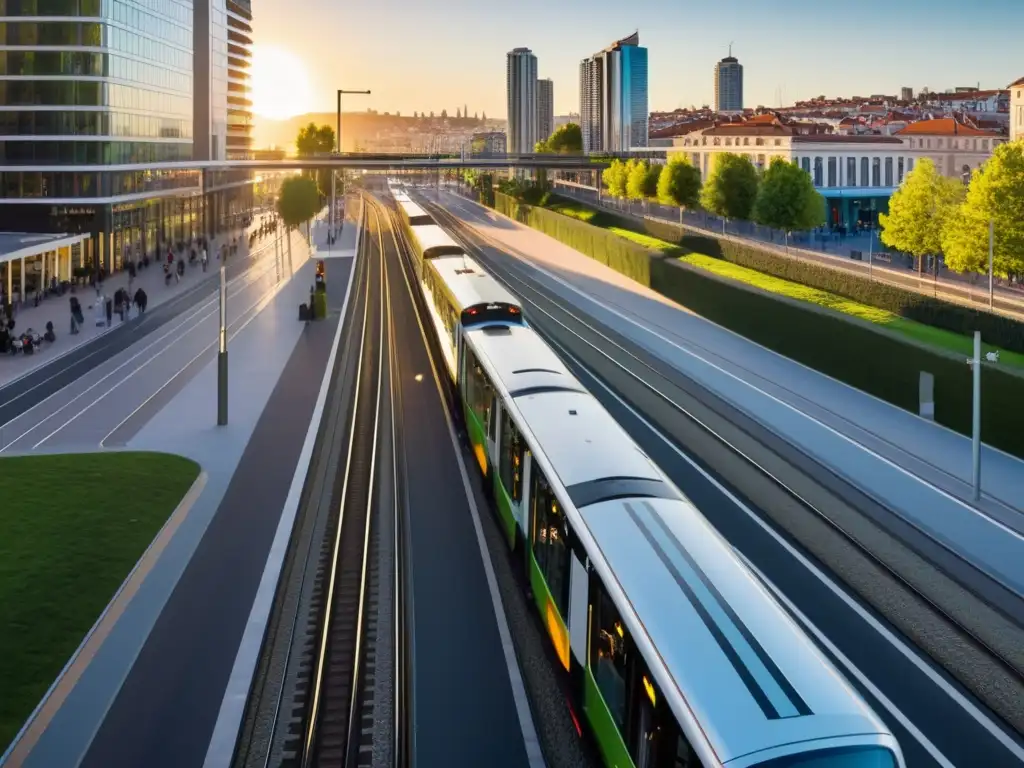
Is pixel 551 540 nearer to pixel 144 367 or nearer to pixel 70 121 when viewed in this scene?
pixel 144 367

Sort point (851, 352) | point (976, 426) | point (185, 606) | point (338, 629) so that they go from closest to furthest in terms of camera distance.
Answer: point (338, 629) < point (185, 606) < point (976, 426) < point (851, 352)

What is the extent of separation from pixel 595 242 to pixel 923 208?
2714 cm

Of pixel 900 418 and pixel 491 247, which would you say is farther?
pixel 491 247

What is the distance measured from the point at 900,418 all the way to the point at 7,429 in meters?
25.2

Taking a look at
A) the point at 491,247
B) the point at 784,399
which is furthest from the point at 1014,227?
the point at 491,247

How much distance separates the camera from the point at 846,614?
16719 mm

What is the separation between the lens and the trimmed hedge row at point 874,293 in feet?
100

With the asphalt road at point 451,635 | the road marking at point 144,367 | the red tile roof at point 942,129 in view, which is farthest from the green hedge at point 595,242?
the red tile roof at point 942,129

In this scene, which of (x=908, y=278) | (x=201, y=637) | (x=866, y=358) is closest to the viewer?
(x=201, y=637)

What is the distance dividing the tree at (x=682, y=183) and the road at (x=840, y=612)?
172 ft

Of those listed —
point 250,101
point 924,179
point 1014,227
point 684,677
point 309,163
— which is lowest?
point 684,677

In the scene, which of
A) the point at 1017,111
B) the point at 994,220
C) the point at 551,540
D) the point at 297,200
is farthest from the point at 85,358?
the point at 1017,111

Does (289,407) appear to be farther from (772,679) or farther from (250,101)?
(250,101)

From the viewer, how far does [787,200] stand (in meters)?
64.2
